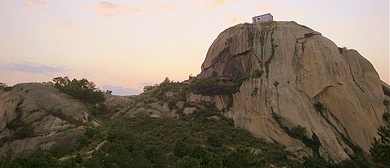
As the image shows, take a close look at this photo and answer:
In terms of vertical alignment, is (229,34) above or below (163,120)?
above

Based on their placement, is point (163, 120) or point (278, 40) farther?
point (278, 40)

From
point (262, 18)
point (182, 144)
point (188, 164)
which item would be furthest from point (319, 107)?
point (188, 164)

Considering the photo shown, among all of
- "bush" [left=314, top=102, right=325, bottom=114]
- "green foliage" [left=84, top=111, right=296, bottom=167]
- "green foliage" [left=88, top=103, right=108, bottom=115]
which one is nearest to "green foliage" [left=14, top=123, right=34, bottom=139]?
"green foliage" [left=84, top=111, right=296, bottom=167]

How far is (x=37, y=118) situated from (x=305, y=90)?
27631mm

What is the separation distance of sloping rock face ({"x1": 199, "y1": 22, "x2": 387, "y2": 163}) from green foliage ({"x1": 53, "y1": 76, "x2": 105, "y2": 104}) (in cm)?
1631

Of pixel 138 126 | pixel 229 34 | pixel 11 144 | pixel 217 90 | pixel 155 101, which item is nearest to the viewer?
pixel 11 144

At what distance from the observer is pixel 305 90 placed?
41.6 meters

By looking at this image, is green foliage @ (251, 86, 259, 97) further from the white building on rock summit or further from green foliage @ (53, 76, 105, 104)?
green foliage @ (53, 76, 105, 104)

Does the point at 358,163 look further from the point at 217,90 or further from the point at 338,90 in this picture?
the point at 217,90

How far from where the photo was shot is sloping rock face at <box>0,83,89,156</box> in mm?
33094

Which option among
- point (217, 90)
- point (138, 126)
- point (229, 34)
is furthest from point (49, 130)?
point (229, 34)

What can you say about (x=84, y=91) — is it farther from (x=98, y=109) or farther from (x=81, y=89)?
(x=98, y=109)

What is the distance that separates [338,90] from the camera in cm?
4125

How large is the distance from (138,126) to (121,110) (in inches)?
291
